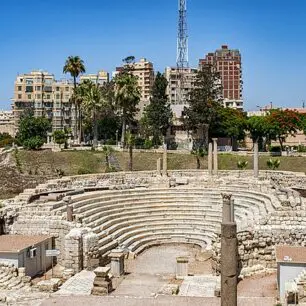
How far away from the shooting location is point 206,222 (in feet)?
109

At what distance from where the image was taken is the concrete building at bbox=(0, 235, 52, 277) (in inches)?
898

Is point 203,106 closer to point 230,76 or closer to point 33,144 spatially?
point 33,144

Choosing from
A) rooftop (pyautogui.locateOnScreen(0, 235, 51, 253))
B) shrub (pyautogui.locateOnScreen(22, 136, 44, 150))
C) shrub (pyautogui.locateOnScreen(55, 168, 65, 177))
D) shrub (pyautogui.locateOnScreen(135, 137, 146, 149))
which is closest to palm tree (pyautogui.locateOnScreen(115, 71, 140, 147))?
shrub (pyautogui.locateOnScreen(55, 168, 65, 177))

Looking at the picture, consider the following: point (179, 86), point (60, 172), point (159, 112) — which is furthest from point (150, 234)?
point (179, 86)

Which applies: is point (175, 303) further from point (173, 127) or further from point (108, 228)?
point (173, 127)

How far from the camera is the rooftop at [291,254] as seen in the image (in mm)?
20000

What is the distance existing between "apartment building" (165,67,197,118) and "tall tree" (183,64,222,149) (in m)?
11.7

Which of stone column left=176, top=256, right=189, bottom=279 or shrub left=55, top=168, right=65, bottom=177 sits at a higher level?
shrub left=55, top=168, right=65, bottom=177

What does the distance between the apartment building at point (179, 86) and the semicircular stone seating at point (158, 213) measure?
2128 inches

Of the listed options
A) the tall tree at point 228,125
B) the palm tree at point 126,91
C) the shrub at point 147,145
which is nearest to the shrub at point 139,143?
the shrub at point 147,145

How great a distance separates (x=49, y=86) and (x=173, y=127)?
40220mm

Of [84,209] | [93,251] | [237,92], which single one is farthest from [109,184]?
[237,92]

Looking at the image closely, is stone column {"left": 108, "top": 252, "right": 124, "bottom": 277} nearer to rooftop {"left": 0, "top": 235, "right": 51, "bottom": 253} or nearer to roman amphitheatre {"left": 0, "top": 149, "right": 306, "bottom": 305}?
roman amphitheatre {"left": 0, "top": 149, "right": 306, "bottom": 305}

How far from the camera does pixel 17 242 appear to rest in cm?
2478
